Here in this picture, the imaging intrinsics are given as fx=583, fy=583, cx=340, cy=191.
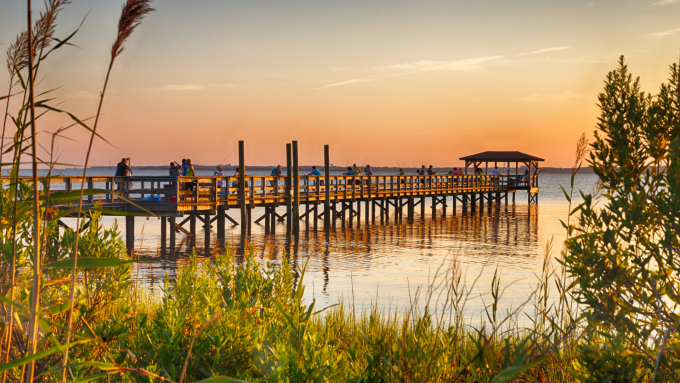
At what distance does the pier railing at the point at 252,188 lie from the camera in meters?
18.3

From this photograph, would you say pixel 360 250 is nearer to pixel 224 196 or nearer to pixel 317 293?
pixel 224 196

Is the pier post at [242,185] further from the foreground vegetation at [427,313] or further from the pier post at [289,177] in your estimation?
the foreground vegetation at [427,313]

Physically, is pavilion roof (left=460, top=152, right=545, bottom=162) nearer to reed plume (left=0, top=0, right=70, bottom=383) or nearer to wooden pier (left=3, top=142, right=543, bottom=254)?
wooden pier (left=3, top=142, right=543, bottom=254)

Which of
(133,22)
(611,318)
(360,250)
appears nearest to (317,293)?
(360,250)

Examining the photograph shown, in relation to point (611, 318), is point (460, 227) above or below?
below

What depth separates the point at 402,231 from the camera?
2778 cm

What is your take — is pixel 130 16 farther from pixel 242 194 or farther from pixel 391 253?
pixel 242 194

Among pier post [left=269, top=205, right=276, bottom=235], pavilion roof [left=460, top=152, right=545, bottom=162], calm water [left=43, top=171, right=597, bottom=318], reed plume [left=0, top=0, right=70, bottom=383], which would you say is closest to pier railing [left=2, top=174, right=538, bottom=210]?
pier post [left=269, top=205, right=276, bottom=235]

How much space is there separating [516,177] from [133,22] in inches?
2054

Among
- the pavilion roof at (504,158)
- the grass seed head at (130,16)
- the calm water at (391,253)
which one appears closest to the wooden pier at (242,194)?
the calm water at (391,253)

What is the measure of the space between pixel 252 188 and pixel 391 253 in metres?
7.18

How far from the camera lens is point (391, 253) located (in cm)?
1966

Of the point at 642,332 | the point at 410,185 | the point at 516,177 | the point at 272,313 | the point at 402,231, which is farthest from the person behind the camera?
the point at 516,177

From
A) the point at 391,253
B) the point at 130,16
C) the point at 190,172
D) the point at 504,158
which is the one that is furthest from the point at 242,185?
the point at 504,158
